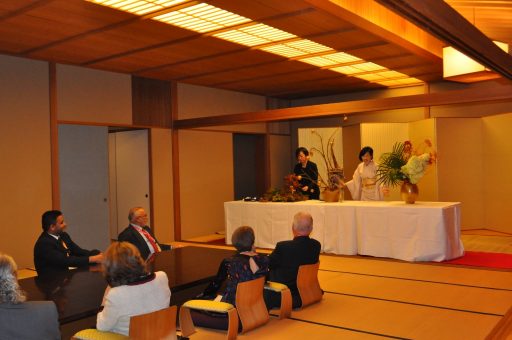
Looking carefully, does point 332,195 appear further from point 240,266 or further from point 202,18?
point 240,266

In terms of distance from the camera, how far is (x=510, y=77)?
489 centimetres

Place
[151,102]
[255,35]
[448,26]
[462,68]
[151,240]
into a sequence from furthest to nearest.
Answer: [151,102], [255,35], [462,68], [151,240], [448,26]

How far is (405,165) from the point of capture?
5762mm

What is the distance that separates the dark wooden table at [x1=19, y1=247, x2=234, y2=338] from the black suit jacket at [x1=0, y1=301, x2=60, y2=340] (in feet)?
1.49

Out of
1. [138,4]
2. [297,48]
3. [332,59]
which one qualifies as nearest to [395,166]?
[297,48]

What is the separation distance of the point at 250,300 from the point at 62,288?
117 cm

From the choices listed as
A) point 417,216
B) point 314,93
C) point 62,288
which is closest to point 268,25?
point 417,216

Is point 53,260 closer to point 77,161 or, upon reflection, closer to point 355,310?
point 355,310

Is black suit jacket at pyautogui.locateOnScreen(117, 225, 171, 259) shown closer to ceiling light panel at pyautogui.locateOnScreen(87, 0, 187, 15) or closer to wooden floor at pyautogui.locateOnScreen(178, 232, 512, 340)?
wooden floor at pyautogui.locateOnScreen(178, 232, 512, 340)

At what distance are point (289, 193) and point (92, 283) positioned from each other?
156 inches

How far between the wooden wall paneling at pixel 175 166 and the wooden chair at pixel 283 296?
4.85 meters

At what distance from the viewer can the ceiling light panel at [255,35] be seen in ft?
18.2

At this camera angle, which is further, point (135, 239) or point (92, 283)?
point (135, 239)

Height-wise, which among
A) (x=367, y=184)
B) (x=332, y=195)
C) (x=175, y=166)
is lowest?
(x=332, y=195)
